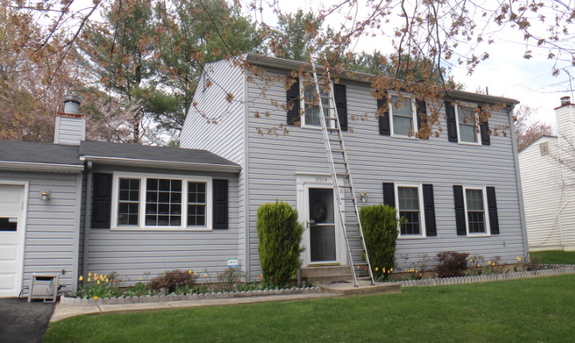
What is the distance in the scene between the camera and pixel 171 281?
8.52 meters

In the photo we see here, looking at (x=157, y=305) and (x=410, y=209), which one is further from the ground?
(x=410, y=209)

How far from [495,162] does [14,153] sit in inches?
485

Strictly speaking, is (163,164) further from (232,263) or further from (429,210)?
(429,210)

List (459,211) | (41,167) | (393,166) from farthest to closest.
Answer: (459,211) → (393,166) → (41,167)

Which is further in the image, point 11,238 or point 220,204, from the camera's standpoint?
point 220,204

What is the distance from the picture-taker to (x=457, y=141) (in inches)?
504

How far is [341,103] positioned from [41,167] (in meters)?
6.76

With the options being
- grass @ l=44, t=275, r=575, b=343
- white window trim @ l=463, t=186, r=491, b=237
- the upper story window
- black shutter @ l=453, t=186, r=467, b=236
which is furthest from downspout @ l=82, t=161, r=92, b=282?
white window trim @ l=463, t=186, r=491, b=237

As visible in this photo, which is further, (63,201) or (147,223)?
(147,223)

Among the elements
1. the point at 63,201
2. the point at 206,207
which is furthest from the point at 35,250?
the point at 206,207

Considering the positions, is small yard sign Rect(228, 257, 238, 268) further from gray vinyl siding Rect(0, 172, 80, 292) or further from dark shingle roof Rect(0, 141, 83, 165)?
dark shingle roof Rect(0, 141, 83, 165)

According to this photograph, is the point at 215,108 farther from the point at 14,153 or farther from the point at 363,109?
the point at 14,153

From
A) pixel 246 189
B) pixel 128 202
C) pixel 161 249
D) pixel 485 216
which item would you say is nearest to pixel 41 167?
pixel 128 202

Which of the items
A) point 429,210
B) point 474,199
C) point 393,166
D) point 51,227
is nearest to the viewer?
point 51,227
